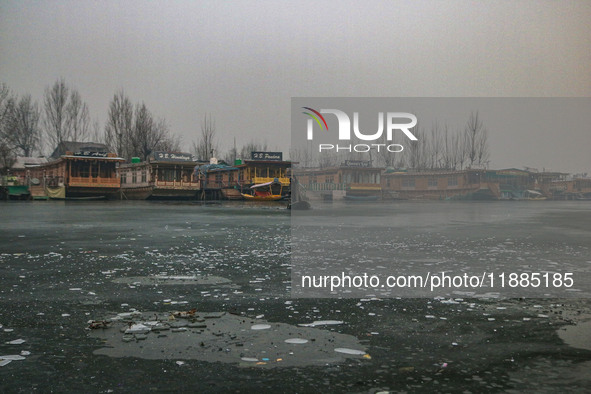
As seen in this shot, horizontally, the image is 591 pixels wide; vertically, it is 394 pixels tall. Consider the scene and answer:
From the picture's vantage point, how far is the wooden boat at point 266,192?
61.8 m

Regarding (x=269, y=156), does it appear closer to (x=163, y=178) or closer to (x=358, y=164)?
(x=163, y=178)

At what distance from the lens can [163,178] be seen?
212 feet

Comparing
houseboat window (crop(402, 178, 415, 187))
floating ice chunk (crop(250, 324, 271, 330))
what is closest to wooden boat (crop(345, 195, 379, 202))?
houseboat window (crop(402, 178, 415, 187))

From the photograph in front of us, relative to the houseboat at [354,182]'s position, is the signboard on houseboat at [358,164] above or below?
above

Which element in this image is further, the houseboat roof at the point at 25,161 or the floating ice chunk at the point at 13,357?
the houseboat roof at the point at 25,161

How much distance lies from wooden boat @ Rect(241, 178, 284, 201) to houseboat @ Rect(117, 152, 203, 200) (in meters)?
7.95

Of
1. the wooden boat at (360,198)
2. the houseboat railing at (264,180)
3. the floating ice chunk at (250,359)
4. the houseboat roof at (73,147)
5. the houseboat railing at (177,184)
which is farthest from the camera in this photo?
the wooden boat at (360,198)

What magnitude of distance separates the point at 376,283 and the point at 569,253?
573 centimetres

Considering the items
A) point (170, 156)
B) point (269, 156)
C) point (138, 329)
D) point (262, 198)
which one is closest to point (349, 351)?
point (138, 329)

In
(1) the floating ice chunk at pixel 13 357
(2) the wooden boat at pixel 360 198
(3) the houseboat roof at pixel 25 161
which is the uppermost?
(3) the houseboat roof at pixel 25 161

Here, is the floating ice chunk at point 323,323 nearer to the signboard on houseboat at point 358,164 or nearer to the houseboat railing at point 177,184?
the houseboat railing at point 177,184

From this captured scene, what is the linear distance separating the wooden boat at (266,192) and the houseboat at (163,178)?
7.95 meters

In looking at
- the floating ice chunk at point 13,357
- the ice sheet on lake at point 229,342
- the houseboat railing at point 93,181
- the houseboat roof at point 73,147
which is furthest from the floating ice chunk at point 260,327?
the houseboat roof at point 73,147

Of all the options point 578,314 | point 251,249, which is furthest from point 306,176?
point 578,314
